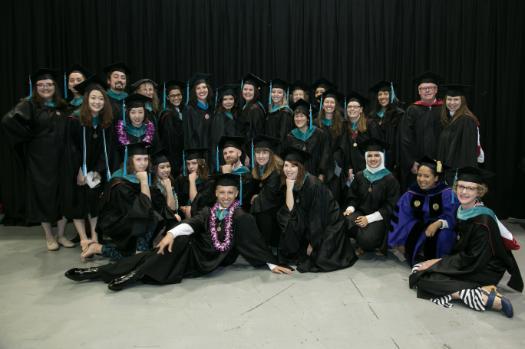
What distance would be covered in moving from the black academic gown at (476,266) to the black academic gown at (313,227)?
39.4 inches

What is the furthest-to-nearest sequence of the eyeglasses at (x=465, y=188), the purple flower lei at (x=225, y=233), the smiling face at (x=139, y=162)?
the smiling face at (x=139, y=162) → the purple flower lei at (x=225, y=233) → the eyeglasses at (x=465, y=188)

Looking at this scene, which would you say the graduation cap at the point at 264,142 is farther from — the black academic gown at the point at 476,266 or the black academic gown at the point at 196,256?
the black academic gown at the point at 476,266

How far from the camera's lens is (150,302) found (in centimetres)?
369

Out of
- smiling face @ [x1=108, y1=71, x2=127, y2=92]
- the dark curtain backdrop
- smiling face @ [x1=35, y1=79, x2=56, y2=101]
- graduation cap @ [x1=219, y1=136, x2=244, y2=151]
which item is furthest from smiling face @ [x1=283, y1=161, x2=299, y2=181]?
the dark curtain backdrop

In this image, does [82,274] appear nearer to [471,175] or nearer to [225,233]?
[225,233]

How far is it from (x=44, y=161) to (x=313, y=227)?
3.12m

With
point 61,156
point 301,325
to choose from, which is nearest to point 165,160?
point 61,156

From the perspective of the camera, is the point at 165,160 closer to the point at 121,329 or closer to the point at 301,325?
the point at 121,329

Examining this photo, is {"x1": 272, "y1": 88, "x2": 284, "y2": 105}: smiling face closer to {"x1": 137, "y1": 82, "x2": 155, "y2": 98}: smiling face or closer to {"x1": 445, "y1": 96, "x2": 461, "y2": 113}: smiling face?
{"x1": 137, "y1": 82, "x2": 155, "y2": 98}: smiling face

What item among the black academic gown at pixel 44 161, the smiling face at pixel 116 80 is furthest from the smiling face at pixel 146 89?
the black academic gown at pixel 44 161

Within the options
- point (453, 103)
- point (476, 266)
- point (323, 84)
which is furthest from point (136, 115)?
point (476, 266)

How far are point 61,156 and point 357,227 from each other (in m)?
3.44

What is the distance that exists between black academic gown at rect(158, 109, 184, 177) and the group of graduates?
18mm

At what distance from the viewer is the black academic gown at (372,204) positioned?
4.84 metres
